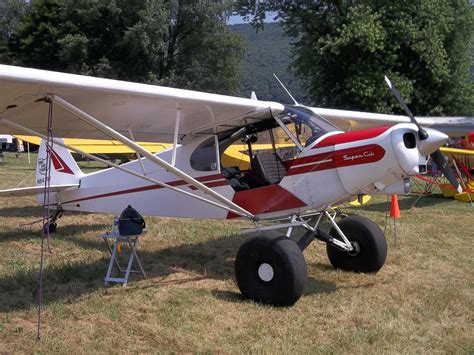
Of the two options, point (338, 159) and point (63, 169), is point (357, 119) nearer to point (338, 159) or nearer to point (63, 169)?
point (338, 159)

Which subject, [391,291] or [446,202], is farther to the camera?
Result: [446,202]

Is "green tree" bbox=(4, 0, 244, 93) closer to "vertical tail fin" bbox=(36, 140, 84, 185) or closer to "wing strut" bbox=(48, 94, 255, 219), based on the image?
"vertical tail fin" bbox=(36, 140, 84, 185)

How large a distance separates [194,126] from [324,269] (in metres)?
2.53

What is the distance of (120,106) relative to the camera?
545 centimetres

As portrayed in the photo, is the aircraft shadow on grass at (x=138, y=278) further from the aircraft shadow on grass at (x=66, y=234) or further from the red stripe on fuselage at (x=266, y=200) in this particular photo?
the red stripe on fuselage at (x=266, y=200)

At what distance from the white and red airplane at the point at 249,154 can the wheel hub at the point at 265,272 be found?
0.02 m

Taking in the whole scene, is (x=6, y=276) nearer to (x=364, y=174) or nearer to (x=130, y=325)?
(x=130, y=325)

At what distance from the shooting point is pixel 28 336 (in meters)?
4.11

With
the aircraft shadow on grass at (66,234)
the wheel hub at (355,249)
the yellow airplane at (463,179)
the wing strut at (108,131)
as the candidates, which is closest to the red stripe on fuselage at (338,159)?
the wing strut at (108,131)

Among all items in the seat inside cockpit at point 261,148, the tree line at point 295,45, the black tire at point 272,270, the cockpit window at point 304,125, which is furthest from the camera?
the tree line at point 295,45

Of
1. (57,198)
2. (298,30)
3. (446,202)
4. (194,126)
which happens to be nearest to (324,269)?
(194,126)

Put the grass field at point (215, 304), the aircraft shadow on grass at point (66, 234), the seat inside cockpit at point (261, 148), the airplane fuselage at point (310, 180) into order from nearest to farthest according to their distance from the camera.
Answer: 1. the grass field at point (215, 304)
2. the airplane fuselage at point (310, 180)
3. the seat inside cockpit at point (261, 148)
4. the aircraft shadow on grass at point (66, 234)

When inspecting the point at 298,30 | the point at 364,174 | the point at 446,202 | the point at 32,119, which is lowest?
the point at 446,202

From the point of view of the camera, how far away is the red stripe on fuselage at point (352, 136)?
17.0 feet
